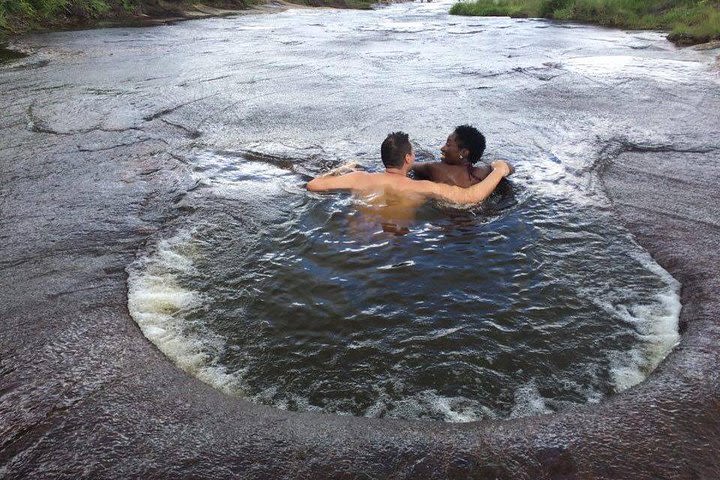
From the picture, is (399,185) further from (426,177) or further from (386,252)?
(386,252)

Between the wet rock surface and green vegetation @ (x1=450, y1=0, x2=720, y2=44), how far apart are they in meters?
7.85

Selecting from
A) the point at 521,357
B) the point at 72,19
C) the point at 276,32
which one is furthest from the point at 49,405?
the point at 72,19

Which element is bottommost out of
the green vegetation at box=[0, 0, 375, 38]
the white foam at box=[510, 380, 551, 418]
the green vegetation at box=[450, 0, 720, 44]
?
the white foam at box=[510, 380, 551, 418]

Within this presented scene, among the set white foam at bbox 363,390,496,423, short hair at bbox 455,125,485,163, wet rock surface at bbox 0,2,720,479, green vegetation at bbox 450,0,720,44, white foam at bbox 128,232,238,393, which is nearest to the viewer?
wet rock surface at bbox 0,2,720,479

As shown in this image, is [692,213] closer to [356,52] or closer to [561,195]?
[561,195]

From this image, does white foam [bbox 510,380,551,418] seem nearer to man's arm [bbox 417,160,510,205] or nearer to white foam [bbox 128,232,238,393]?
white foam [bbox 128,232,238,393]

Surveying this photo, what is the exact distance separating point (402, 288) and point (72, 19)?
18.5 meters

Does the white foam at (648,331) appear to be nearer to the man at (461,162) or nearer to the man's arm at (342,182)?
the man at (461,162)

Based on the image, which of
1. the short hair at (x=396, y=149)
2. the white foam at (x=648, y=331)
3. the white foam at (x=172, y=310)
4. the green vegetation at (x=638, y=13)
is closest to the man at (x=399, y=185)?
the short hair at (x=396, y=149)

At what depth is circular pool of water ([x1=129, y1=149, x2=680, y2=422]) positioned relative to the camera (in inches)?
109

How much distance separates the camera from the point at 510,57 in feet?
41.5

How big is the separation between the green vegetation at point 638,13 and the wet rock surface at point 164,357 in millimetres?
7855

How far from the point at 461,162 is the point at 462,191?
0.43m

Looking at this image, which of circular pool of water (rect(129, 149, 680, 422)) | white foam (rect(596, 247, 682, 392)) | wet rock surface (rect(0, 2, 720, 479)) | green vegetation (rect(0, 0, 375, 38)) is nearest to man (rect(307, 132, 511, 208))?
circular pool of water (rect(129, 149, 680, 422))
